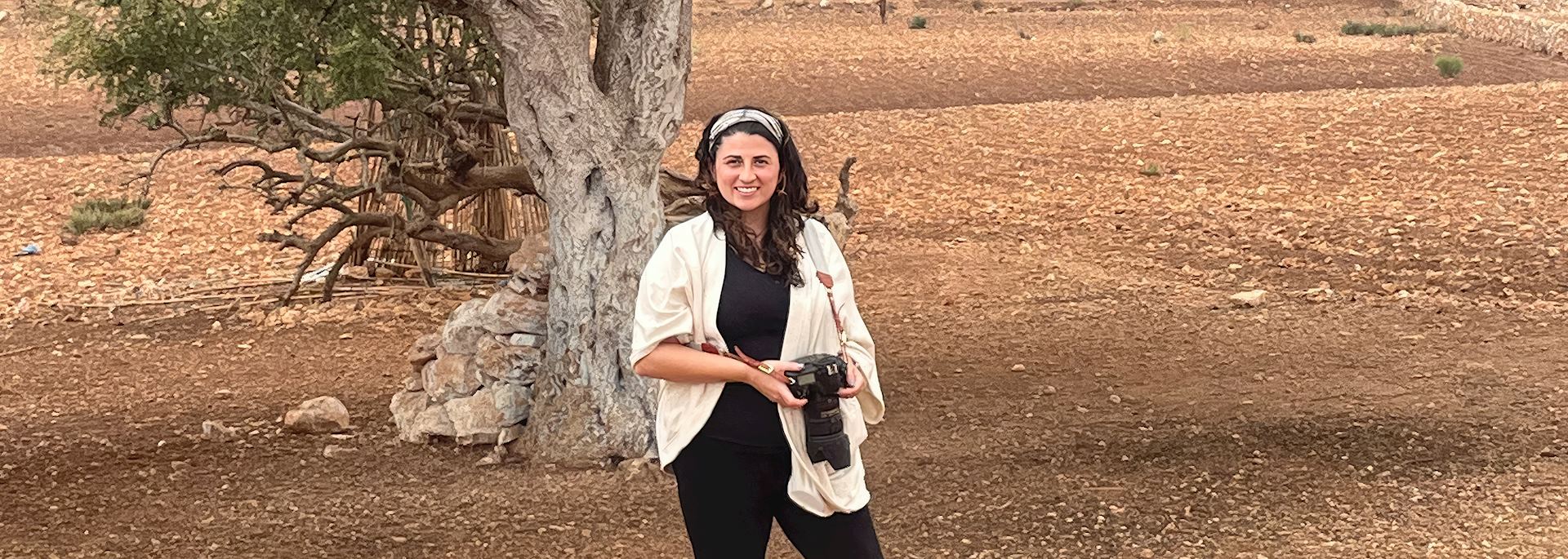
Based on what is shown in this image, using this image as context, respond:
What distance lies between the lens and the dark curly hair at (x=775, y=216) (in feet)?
11.5

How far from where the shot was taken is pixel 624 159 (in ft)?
20.0

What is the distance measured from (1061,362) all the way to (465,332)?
2.61m

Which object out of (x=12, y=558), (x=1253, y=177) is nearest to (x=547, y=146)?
(x=12, y=558)

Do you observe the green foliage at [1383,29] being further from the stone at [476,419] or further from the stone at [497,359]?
the stone at [476,419]

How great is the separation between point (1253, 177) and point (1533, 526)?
6176 millimetres

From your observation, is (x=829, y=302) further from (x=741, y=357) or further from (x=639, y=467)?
(x=639, y=467)

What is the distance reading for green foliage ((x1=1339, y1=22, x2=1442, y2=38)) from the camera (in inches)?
928

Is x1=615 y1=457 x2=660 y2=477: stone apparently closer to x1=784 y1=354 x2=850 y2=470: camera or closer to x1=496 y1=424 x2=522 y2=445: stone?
x1=496 y1=424 x2=522 y2=445: stone

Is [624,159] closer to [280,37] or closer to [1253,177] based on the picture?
[280,37]

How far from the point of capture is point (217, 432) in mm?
6926

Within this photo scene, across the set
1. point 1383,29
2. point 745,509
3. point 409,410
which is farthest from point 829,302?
point 1383,29

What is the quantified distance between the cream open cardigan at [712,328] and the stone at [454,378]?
3.18m

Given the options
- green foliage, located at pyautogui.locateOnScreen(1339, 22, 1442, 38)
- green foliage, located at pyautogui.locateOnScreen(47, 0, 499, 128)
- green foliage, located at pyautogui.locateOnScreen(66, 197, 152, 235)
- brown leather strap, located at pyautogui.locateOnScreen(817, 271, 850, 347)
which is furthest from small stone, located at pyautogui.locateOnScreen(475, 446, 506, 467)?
green foliage, located at pyautogui.locateOnScreen(1339, 22, 1442, 38)

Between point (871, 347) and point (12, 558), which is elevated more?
point (871, 347)
